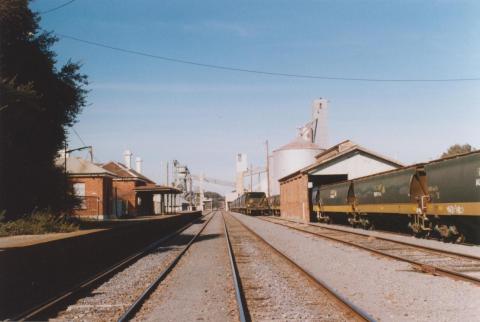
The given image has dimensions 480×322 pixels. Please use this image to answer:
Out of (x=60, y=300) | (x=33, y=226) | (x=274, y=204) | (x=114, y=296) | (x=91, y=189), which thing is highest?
(x=91, y=189)

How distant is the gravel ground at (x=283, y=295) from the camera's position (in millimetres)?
7508

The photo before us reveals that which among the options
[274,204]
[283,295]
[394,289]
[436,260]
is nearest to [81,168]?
[274,204]

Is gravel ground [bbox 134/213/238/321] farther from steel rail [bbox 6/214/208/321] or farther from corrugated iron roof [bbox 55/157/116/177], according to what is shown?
corrugated iron roof [bbox 55/157/116/177]

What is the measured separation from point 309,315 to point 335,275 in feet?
13.7

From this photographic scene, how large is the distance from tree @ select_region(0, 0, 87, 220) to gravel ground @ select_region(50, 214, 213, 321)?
8109mm

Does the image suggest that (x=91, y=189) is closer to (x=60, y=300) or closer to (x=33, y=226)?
(x=33, y=226)

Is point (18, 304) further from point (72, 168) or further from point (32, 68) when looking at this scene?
point (72, 168)

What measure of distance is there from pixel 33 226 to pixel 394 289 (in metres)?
15.0

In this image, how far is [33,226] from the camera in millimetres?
19250

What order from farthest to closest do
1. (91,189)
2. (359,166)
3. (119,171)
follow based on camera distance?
(119,171) < (91,189) < (359,166)

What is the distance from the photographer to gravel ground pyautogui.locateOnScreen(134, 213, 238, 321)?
25.4 ft

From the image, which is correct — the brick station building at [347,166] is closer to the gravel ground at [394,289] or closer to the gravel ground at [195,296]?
the gravel ground at [394,289]

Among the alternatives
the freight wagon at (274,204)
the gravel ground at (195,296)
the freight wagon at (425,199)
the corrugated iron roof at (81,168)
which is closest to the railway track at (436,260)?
the freight wagon at (425,199)

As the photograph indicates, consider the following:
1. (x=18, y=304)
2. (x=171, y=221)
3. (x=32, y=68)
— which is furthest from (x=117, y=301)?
(x=171, y=221)
